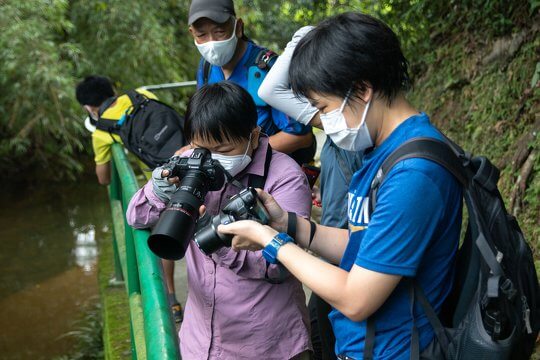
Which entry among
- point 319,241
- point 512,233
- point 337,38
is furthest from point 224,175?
point 512,233

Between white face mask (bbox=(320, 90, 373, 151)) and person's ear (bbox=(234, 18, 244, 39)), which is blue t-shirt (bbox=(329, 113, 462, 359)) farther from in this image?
person's ear (bbox=(234, 18, 244, 39))

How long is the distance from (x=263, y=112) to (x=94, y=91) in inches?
51.7

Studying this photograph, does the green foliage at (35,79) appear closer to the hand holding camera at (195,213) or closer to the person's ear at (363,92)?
the hand holding camera at (195,213)

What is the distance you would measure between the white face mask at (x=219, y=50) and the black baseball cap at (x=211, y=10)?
0.26ft

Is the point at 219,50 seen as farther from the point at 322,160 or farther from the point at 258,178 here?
the point at 258,178

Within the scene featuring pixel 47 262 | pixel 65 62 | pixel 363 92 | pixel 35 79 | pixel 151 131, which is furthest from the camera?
pixel 65 62

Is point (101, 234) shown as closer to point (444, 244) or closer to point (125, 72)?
point (125, 72)

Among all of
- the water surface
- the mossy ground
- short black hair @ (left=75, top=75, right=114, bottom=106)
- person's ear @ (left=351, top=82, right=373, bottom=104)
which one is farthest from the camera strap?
the water surface

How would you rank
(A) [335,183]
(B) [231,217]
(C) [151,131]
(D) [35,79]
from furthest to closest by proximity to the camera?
(D) [35,79]
(C) [151,131]
(A) [335,183]
(B) [231,217]

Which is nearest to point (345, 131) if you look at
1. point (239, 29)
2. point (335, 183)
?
point (335, 183)

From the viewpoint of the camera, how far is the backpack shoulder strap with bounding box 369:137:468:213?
1.23m

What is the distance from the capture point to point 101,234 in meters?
7.35

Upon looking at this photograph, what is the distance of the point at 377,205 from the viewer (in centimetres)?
124

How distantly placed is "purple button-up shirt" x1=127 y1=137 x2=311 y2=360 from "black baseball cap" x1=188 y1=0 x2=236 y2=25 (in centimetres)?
96
